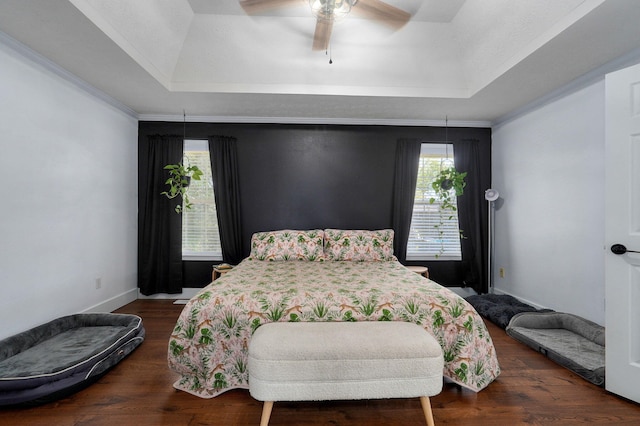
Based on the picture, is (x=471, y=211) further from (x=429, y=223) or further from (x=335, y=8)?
(x=335, y=8)

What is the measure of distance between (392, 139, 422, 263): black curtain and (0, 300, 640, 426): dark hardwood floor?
6.87 ft

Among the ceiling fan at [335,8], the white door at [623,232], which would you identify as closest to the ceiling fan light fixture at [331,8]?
the ceiling fan at [335,8]

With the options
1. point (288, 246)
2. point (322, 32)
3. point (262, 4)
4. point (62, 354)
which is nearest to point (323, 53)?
point (322, 32)

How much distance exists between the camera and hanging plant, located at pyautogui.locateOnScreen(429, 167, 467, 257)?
3.99 meters

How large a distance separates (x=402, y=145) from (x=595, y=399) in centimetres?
317

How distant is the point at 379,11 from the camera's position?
213cm

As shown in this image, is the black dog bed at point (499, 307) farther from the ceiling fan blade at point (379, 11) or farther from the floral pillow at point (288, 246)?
the ceiling fan blade at point (379, 11)

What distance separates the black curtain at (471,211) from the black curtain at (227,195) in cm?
311

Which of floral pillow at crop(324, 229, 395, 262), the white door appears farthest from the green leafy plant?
the white door

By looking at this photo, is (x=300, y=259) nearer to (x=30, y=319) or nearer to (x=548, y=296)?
(x=30, y=319)

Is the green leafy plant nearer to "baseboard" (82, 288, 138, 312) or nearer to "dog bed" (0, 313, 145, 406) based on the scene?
"baseboard" (82, 288, 138, 312)

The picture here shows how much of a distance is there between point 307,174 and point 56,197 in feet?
8.91

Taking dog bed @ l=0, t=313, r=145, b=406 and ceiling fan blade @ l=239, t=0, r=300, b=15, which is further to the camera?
ceiling fan blade @ l=239, t=0, r=300, b=15

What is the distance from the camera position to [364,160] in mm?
4215
